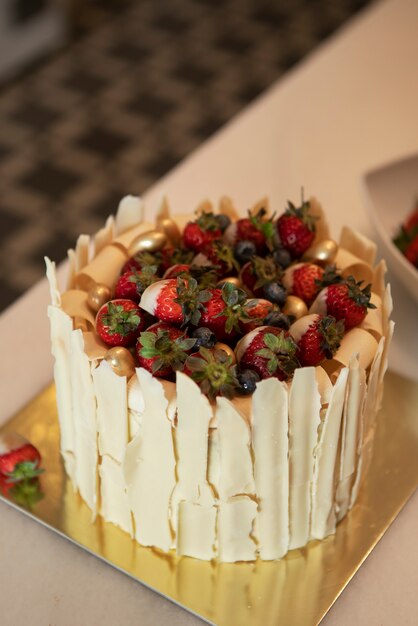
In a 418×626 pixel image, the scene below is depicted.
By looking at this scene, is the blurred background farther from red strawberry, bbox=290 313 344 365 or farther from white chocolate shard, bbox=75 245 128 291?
red strawberry, bbox=290 313 344 365

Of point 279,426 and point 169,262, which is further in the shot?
point 169,262

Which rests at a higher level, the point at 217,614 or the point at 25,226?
the point at 25,226

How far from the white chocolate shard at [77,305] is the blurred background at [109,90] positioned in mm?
1360

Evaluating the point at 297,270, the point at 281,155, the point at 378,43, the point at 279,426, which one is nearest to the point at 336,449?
the point at 279,426

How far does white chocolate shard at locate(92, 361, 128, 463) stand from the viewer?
88cm

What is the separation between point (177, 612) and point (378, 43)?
1.28 meters

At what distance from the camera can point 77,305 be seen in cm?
98

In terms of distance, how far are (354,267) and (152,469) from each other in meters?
0.33

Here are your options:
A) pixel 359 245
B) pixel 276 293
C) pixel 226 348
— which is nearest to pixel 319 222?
pixel 359 245

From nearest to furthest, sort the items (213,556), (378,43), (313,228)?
(213,556) < (313,228) < (378,43)

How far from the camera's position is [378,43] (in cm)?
185

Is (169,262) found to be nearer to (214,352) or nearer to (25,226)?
(214,352)

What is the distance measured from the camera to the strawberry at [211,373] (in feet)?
2.82

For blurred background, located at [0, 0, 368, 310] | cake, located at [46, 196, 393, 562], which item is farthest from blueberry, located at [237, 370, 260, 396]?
blurred background, located at [0, 0, 368, 310]
